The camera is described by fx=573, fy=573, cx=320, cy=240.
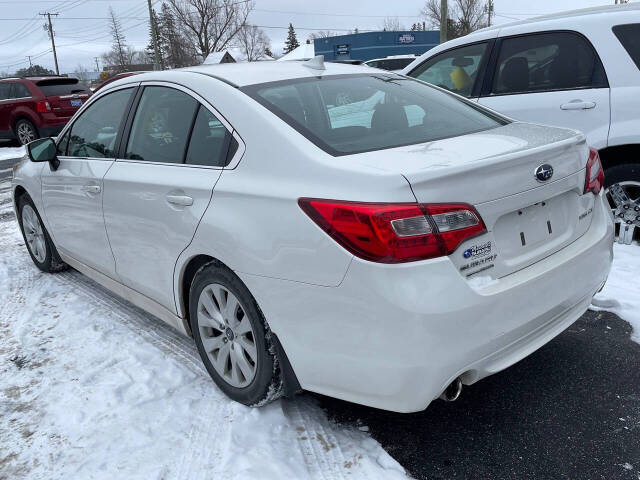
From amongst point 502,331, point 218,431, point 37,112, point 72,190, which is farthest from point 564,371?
point 37,112

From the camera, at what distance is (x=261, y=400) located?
2.58 m

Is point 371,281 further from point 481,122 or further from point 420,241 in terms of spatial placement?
point 481,122

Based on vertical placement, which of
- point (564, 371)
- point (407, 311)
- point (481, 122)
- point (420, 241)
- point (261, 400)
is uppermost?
point (481, 122)

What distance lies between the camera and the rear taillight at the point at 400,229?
1.95 m

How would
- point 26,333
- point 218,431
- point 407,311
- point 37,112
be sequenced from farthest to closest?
point 37,112 → point 26,333 → point 218,431 → point 407,311

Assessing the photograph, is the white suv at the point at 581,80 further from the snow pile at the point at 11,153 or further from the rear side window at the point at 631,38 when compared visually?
the snow pile at the point at 11,153

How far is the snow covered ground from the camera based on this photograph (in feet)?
7.70

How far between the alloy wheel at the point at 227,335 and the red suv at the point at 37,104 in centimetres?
1307

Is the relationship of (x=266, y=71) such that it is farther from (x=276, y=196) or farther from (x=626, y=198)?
(x=626, y=198)

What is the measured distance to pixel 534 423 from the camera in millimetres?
2566

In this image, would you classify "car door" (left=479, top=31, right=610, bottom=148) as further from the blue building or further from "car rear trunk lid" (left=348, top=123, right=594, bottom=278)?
the blue building

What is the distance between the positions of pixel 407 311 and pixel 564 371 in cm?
149

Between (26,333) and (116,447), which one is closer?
(116,447)

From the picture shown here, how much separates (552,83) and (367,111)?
2.52 metres
